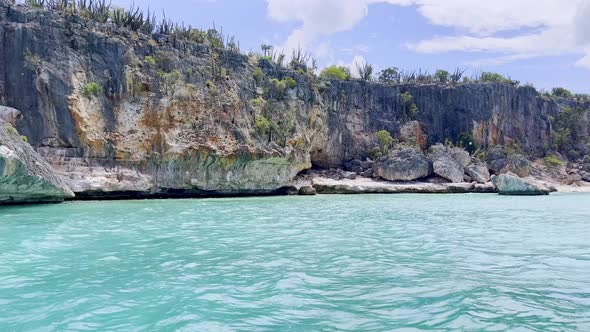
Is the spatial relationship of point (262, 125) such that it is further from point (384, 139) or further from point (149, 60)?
point (384, 139)

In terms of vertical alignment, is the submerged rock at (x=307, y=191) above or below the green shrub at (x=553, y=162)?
below

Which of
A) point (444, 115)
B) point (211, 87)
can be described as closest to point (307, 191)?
point (211, 87)

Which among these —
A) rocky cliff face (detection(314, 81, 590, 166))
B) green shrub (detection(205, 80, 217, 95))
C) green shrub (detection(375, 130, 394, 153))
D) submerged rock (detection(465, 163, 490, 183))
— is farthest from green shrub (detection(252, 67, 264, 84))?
submerged rock (detection(465, 163, 490, 183))

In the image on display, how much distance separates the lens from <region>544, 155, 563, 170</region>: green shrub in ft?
161

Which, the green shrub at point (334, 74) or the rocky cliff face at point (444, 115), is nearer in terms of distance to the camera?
the rocky cliff face at point (444, 115)

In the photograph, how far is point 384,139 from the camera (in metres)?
44.3

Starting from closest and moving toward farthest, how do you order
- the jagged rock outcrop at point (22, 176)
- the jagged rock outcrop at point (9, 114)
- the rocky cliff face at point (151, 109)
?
the jagged rock outcrop at point (22, 176), the jagged rock outcrop at point (9, 114), the rocky cliff face at point (151, 109)

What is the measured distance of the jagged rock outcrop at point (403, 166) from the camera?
3950 cm

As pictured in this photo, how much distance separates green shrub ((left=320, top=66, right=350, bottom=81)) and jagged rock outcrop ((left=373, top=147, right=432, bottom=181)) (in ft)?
32.5

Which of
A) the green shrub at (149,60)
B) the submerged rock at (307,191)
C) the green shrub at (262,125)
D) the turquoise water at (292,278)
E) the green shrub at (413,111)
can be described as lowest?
the turquoise water at (292,278)

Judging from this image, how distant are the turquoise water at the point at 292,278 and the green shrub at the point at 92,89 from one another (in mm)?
16532

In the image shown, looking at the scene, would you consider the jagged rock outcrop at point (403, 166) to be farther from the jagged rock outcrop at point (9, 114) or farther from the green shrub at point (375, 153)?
the jagged rock outcrop at point (9, 114)

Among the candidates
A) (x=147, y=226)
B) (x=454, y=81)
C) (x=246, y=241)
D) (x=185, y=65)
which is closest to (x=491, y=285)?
(x=246, y=241)

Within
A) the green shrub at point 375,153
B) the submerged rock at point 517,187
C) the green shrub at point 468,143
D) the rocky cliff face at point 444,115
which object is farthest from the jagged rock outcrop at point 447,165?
the rocky cliff face at point 444,115
